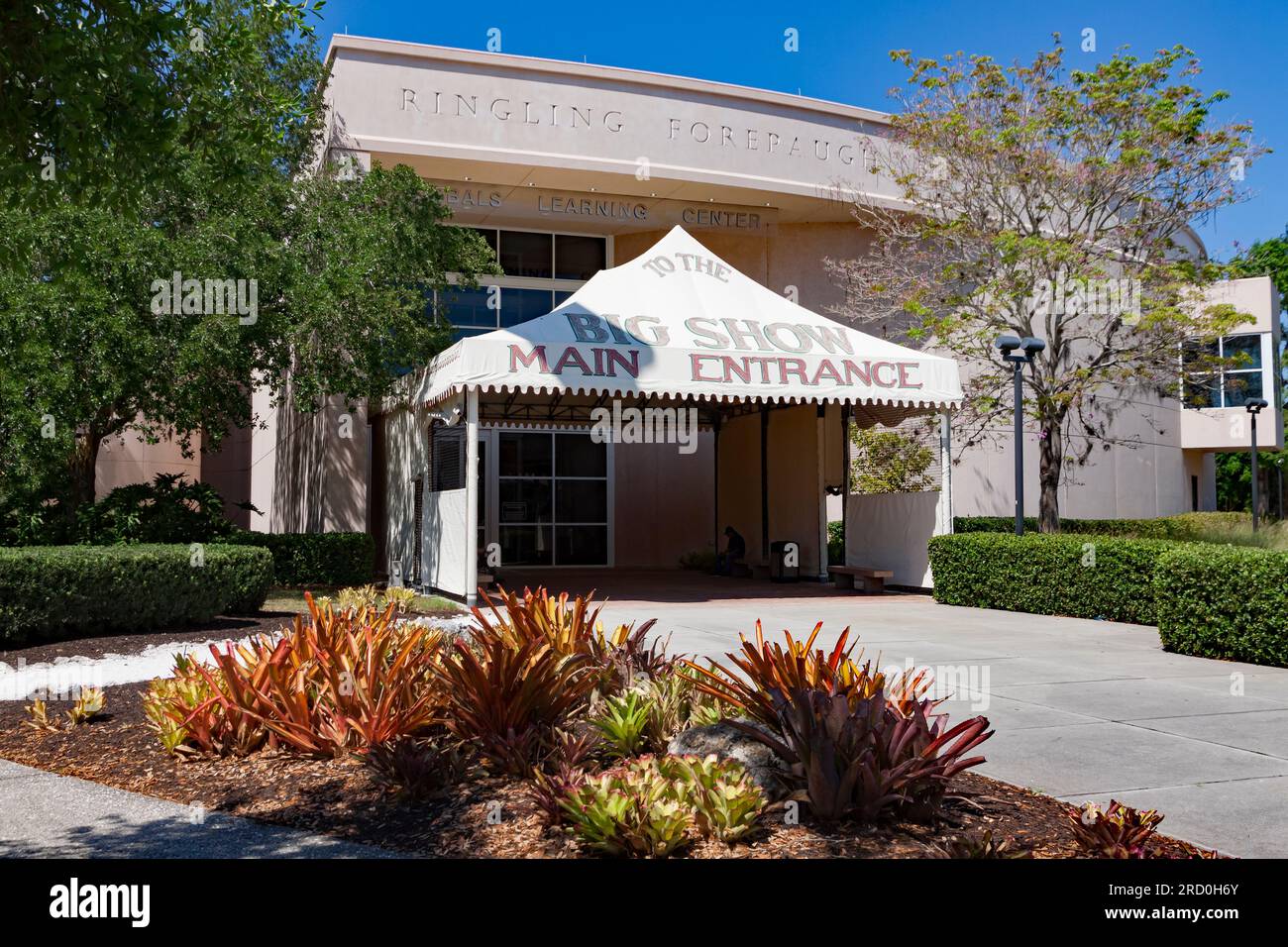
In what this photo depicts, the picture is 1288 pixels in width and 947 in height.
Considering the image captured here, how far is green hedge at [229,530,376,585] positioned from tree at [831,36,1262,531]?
10756mm

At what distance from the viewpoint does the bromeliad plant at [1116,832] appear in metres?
4.11

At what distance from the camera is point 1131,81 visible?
60.2ft

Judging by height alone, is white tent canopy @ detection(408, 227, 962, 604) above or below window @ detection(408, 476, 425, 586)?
above

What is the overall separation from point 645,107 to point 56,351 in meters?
13.5

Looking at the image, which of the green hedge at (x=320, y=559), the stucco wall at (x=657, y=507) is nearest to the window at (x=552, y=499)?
the stucco wall at (x=657, y=507)

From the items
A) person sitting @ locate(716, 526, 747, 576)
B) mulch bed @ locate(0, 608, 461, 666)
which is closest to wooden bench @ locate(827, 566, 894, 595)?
person sitting @ locate(716, 526, 747, 576)

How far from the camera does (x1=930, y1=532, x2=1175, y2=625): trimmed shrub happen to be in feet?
41.8

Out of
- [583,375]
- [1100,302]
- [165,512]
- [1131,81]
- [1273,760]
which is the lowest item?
[1273,760]

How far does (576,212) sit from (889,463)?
888 cm

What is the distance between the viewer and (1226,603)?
32.7ft

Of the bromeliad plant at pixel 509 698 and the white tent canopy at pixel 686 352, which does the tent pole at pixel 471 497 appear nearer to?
the white tent canopy at pixel 686 352

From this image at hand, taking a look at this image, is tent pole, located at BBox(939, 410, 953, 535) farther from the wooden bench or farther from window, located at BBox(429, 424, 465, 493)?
window, located at BBox(429, 424, 465, 493)
